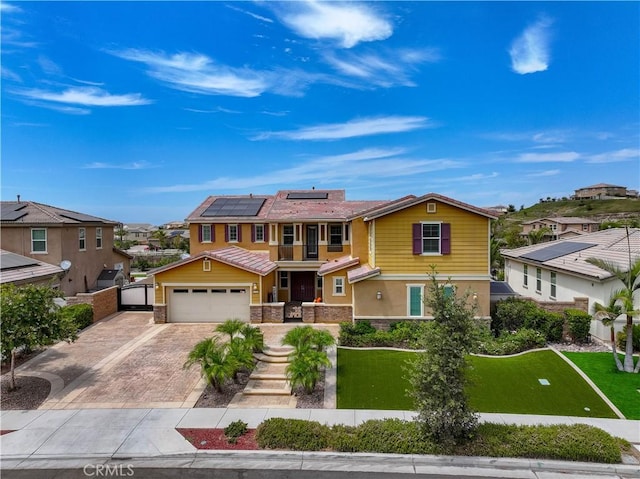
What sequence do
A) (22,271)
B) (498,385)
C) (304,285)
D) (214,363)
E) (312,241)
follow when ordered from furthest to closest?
1. (304,285)
2. (312,241)
3. (22,271)
4. (498,385)
5. (214,363)

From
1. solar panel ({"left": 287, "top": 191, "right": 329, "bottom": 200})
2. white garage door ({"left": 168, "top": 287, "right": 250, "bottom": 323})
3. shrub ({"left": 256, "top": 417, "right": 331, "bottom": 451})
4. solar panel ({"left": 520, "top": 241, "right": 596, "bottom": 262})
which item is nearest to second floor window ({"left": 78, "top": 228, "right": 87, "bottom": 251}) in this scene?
white garage door ({"left": 168, "top": 287, "right": 250, "bottom": 323})

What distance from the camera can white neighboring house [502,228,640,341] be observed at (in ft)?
50.2

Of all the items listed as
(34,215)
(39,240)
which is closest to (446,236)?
(39,240)

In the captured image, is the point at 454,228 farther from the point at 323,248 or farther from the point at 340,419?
the point at 340,419

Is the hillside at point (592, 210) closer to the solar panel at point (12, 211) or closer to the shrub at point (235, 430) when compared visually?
the shrub at point (235, 430)

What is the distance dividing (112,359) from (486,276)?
629 inches

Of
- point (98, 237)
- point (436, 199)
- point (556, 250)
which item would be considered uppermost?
point (436, 199)

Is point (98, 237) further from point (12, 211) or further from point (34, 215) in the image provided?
point (12, 211)

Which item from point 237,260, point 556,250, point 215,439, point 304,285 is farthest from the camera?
point 304,285

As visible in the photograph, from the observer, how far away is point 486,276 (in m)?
16.5

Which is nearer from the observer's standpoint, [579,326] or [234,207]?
[579,326]

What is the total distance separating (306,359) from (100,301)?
1405cm

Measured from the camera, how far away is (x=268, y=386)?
37.8 ft

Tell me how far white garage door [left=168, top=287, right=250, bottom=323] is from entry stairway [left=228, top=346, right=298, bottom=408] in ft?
18.9
